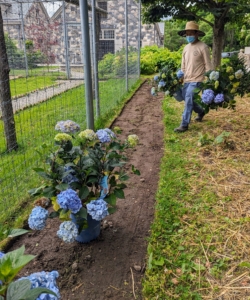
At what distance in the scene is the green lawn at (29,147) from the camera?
2.91 metres

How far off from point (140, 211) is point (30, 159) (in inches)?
65.8

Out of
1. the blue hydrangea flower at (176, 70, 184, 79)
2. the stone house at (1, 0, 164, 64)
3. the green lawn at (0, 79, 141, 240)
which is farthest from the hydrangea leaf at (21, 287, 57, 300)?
the blue hydrangea flower at (176, 70, 184, 79)

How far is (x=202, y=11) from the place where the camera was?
947 centimetres

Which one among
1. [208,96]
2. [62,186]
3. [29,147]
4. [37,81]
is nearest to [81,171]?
[62,186]

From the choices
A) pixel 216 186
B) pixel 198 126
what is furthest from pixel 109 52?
pixel 216 186

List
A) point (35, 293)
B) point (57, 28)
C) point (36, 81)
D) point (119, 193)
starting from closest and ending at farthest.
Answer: point (35, 293) → point (119, 193) → point (36, 81) → point (57, 28)

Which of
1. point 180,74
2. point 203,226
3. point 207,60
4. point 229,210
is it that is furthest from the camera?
point 180,74

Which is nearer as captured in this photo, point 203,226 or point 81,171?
point 81,171

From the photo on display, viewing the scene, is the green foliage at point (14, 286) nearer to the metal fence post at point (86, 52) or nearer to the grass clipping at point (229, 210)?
the grass clipping at point (229, 210)

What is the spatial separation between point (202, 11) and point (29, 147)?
769cm

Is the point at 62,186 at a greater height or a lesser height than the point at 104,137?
lesser

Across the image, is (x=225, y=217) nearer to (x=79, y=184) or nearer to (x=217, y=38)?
(x=79, y=184)

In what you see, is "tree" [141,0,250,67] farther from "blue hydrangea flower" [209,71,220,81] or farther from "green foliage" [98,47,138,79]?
"blue hydrangea flower" [209,71,220,81]

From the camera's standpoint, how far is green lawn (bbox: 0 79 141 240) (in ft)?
9.56
